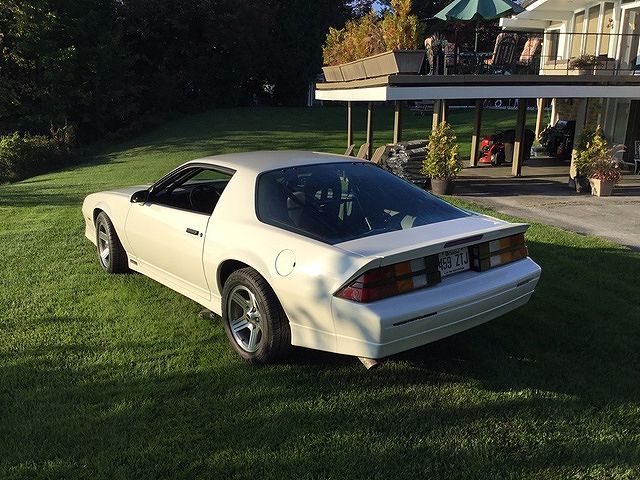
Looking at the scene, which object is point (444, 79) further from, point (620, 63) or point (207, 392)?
point (207, 392)

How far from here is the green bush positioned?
18.6m

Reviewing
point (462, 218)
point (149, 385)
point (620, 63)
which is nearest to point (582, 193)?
point (620, 63)

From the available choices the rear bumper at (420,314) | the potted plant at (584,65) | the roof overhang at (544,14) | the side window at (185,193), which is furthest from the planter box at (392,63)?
the roof overhang at (544,14)

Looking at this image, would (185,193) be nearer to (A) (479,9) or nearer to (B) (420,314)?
(B) (420,314)

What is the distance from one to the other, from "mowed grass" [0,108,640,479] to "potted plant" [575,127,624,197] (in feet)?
19.2

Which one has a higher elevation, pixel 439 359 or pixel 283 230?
pixel 283 230

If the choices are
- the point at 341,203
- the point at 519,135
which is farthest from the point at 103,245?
the point at 519,135

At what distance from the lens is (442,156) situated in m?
10.6

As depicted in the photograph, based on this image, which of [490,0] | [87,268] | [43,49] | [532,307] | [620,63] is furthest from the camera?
[43,49]

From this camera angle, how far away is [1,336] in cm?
418

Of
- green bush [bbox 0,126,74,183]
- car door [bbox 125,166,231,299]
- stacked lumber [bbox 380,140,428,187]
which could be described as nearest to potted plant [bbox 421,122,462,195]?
stacked lumber [bbox 380,140,428,187]

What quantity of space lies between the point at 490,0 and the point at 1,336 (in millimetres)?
10758

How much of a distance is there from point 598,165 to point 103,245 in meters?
9.20

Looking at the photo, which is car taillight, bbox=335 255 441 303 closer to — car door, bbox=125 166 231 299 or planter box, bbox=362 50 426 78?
car door, bbox=125 166 231 299
